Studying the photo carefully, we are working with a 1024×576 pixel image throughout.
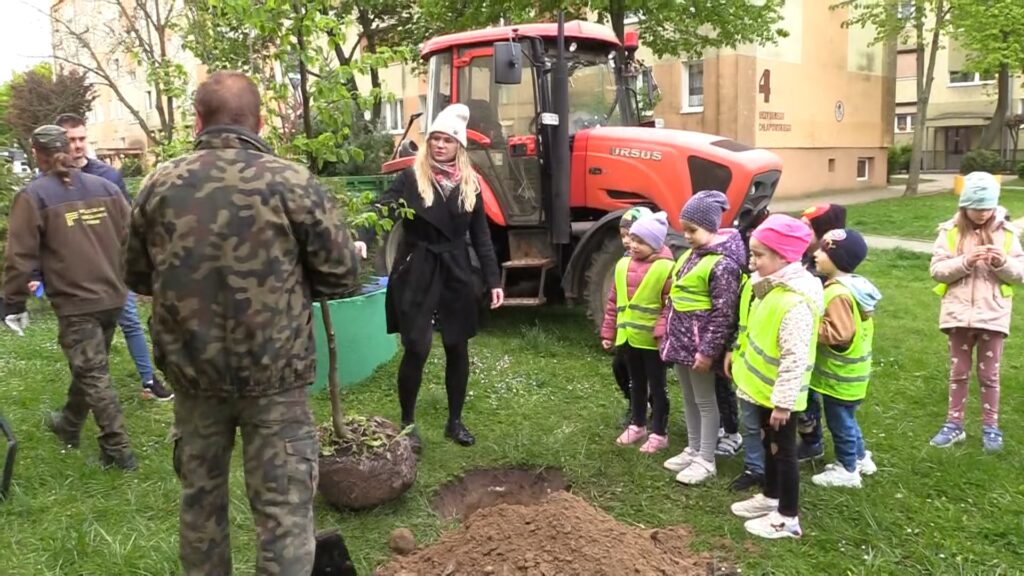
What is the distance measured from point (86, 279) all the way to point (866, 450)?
167 inches

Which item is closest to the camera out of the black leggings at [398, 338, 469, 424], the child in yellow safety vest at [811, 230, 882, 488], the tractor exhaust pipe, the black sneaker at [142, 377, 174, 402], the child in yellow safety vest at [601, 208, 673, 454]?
the child in yellow safety vest at [811, 230, 882, 488]

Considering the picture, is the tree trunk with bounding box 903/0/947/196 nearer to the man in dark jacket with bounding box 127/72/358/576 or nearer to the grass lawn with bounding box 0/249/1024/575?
the grass lawn with bounding box 0/249/1024/575

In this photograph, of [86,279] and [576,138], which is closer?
[86,279]

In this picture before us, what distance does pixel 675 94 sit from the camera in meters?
21.3

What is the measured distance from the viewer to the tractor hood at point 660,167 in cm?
664

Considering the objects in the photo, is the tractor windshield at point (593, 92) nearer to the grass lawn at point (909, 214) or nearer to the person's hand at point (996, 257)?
the person's hand at point (996, 257)

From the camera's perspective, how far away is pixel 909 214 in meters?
16.6

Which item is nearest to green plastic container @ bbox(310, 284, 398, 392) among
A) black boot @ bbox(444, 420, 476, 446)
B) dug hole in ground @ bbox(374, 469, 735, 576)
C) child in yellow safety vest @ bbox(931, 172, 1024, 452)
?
black boot @ bbox(444, 420, 476, 446)

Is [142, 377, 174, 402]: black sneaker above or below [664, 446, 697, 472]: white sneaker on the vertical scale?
above

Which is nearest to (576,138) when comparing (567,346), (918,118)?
(567,346)

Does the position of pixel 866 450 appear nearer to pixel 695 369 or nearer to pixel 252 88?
pixel 695 369

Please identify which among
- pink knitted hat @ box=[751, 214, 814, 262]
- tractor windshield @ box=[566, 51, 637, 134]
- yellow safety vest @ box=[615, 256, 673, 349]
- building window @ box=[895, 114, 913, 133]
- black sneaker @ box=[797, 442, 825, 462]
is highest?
building window @ box=[895, 114, 913, 133]

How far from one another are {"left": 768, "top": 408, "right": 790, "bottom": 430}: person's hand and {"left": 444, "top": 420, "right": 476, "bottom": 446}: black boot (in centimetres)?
181

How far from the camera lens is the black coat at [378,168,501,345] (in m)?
4.37
